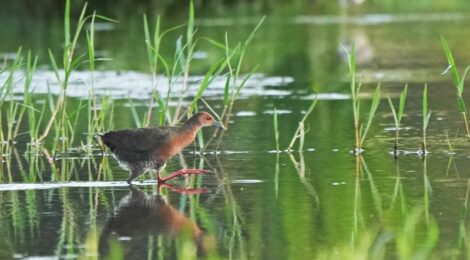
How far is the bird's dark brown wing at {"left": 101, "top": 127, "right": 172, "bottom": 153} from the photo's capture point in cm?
1023

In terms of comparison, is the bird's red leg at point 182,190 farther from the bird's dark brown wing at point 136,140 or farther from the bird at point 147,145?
the bird's dark brown wing at point 136,140

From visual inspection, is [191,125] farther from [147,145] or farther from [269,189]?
[269,189]

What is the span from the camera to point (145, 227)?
8.58 meters

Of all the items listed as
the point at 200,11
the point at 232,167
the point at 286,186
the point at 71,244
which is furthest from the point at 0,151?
the point at 200,11

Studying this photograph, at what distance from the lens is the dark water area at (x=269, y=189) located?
7.95m

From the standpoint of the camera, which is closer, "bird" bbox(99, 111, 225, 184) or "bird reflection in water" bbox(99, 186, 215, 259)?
"bird reflection in water" bbox(99, 186, 215, 259)

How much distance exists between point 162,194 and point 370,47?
48.6ft

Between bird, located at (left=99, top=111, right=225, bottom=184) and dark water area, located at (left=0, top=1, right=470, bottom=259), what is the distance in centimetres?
18

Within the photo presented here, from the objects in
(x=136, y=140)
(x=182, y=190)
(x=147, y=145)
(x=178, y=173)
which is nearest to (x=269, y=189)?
(x=182, y=190)

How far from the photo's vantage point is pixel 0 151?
11.5 meters

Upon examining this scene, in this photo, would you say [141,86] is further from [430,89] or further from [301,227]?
[301,227]

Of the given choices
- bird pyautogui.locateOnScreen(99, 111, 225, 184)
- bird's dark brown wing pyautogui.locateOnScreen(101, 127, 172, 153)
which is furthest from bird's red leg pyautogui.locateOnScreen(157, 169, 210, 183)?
bird's dark brown wing pyautogui.locateOnScreen(101, 127, 172, 153)

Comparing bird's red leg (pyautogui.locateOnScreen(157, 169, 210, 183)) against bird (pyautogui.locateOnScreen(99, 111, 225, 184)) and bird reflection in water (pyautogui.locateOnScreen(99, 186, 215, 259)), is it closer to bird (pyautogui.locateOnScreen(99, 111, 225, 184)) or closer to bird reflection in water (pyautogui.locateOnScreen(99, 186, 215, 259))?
bird (pyautogui.locateOnScreen(99, 111, 225, 184))

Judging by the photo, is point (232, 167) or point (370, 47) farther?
point (370, 47)
